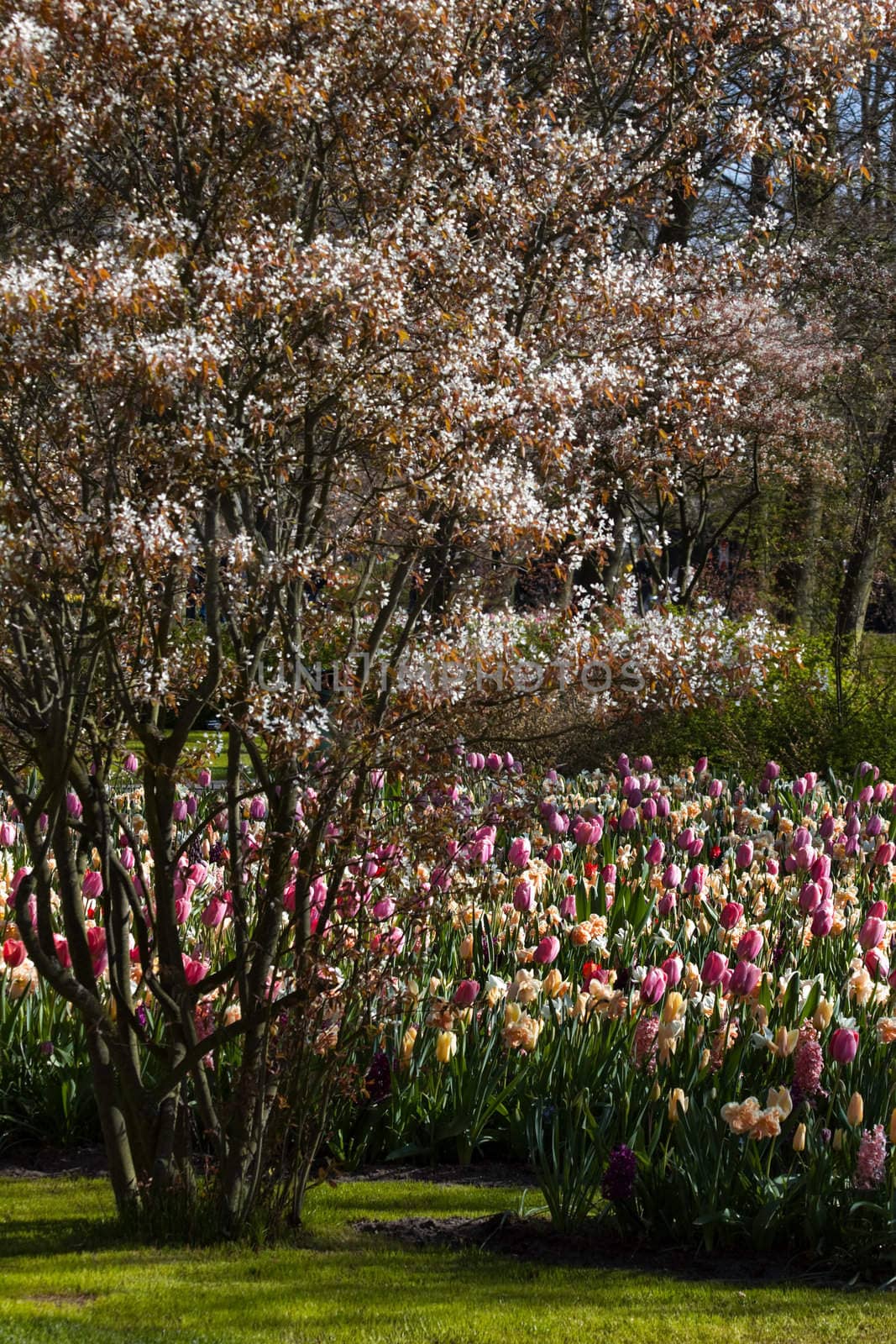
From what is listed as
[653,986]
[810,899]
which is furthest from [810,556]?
[653,986]

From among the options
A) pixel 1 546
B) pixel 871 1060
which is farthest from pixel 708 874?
pixel 1 546

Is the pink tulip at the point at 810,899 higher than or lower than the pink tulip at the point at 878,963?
higher

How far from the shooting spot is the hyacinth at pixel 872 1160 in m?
3.48

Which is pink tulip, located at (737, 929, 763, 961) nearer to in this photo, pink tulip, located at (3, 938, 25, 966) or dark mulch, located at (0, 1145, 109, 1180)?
dark mulch, located at (0, 1145, 109, 1180)

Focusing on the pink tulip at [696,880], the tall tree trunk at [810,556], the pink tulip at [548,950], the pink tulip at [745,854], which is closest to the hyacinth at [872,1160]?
the pink tulip at [548,950]

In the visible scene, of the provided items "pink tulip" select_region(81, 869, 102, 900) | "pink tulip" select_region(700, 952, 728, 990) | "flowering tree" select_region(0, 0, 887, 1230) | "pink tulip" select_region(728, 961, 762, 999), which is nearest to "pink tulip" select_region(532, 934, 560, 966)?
"pink tulip" select_region(700, 952, 728, 990)

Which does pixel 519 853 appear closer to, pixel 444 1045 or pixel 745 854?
pixel 745 854

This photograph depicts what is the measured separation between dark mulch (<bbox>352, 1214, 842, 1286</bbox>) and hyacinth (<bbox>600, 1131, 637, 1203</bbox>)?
8.4 inches

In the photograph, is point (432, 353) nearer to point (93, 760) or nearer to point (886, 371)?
point (93, 760)

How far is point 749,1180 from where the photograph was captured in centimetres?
363

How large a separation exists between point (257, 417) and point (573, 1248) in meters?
2.28

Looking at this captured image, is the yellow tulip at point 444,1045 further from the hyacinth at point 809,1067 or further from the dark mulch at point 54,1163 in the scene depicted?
the dark mulch at point 54,1163

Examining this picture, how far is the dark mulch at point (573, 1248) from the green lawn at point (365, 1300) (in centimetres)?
9

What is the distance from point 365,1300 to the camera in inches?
132
